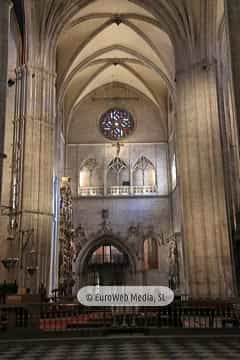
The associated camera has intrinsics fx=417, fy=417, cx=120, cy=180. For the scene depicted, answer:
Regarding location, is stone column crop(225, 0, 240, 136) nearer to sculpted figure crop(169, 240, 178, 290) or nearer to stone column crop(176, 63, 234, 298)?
stone column crop(176, 63, 234, 298)

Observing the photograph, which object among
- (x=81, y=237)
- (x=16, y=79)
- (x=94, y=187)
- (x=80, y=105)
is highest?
(x=80, y=105)

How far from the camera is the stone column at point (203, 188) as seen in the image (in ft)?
54.6

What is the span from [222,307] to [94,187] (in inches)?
785

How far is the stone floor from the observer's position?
655cm

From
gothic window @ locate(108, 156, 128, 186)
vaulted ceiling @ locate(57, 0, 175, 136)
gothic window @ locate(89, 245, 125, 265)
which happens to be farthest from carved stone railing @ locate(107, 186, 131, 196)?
vaulted ceiling @ locate(57, 0, 175, 136)

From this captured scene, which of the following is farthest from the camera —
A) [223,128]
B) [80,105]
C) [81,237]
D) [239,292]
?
[80,105]

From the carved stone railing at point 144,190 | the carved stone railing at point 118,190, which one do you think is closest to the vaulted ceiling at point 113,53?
the carved stone railing at point 144,190

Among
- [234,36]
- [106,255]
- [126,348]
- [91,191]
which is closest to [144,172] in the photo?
[91,191]

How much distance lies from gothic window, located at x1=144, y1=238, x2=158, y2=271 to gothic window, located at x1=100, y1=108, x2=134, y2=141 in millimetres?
7934

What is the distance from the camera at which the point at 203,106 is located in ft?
59.7

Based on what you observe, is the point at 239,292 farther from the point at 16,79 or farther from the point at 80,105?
the point at 80,105

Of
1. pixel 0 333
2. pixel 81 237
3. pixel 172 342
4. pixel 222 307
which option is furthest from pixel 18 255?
pixel 81 237

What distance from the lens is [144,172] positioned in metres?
30.4

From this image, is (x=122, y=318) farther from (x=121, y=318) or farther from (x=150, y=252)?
(x=150, y=252)
